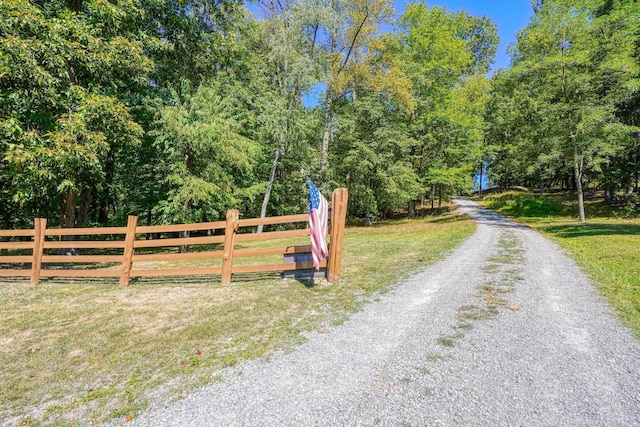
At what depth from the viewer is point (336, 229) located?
20.0ft

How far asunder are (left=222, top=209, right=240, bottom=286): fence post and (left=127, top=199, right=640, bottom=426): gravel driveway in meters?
2.96

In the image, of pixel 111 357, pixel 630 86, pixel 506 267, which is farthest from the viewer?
pixel 630 86

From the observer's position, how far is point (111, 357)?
139 inches

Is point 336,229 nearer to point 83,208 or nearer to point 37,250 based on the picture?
point 37,250

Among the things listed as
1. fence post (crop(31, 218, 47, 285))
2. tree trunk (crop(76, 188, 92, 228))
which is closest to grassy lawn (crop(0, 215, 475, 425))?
fence post (crop(31, 218, 47, 285))

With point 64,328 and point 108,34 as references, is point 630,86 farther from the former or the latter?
point 64,328

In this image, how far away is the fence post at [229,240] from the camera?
20.2 ft

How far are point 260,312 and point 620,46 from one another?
22.7m

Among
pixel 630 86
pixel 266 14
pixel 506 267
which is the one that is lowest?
pixel 506 267

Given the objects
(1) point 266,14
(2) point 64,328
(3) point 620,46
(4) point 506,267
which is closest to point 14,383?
(2) point 64,328

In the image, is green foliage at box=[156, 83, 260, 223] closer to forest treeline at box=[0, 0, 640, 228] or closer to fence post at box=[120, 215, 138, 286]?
forest treeline at box=[0, 0, 640, 228]

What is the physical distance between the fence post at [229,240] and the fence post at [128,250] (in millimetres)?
1961

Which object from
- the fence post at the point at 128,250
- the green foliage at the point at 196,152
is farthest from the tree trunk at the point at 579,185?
the fence post at the point at 128,250

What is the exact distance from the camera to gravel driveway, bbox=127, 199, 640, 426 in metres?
2.47
